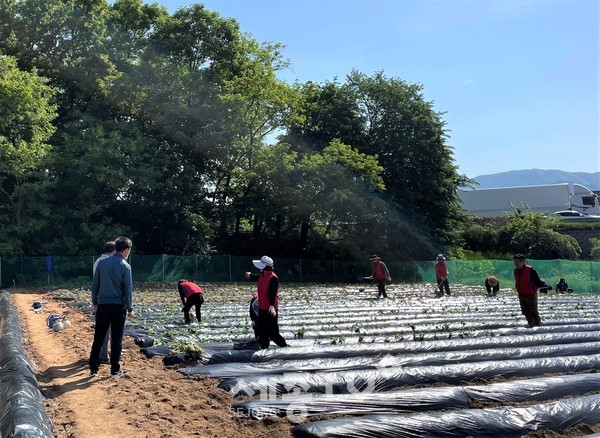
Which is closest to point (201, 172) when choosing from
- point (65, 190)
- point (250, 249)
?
point (250, 249)

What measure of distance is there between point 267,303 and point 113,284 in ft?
6.90

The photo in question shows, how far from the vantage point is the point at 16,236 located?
27.6 metres

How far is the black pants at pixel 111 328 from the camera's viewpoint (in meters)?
7.40

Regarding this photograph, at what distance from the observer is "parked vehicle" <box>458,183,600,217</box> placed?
57.2 metres

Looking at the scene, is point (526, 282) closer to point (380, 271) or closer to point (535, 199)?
point (380, 271)

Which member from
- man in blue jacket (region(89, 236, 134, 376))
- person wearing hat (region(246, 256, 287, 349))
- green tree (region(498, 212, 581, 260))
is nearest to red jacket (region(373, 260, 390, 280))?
person wearing hat (region(246, 256, 287, 349))

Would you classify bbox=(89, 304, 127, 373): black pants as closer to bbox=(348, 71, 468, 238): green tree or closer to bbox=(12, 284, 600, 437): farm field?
bbox=(12, 284, 600, 437): farm field

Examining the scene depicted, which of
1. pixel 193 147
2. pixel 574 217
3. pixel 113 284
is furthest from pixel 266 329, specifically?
pixel 574 217

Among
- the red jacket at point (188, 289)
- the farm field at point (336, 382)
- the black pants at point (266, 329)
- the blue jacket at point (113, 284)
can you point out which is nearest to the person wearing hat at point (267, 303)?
the black pants at point (266, 329)

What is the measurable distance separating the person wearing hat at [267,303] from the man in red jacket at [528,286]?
5113 mm

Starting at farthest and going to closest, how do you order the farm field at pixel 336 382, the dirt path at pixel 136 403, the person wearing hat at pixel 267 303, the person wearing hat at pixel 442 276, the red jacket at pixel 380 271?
the person wearing hat at pixel 442 276 → the red jacket at pixel 380 271 → the person wearing hat at pixel 267 303 → the dirt path at pixel 136 403 → the farm field at pixel 336 382

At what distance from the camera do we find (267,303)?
27.3 ft

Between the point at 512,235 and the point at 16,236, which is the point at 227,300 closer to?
the point at 16,236

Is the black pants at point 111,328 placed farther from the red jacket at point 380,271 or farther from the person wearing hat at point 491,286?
the person wearing hat at point 491,286
